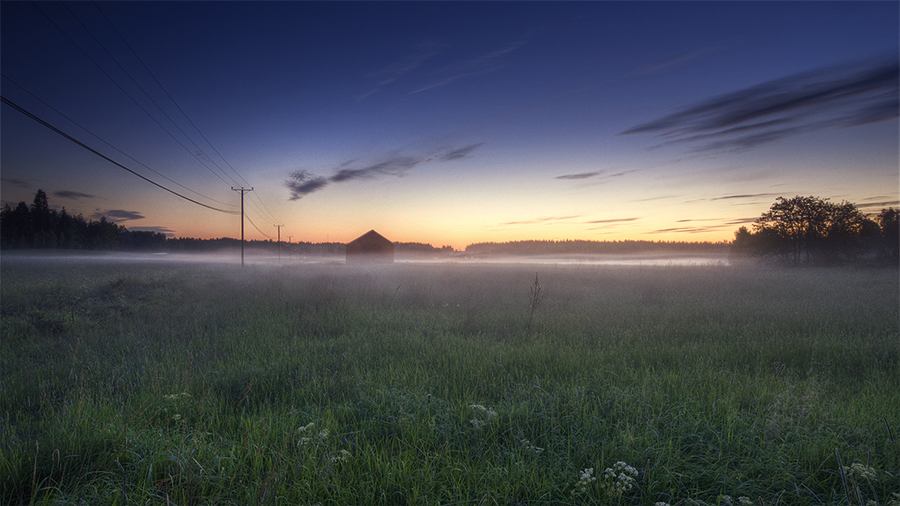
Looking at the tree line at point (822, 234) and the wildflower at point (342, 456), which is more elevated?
the tree line at point (822, 234)

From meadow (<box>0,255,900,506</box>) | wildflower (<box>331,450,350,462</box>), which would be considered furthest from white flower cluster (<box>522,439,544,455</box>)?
wildflower (<box>331,450,350,462</box>)

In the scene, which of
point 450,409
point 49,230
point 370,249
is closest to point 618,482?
point 450,409

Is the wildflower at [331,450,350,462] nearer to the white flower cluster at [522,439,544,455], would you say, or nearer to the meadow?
the meadow

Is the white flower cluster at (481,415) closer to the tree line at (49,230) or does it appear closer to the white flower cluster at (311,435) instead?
the white flower cluster at (311,435)

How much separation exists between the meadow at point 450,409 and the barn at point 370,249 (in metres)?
37.3

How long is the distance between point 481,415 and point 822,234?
48.8 meters

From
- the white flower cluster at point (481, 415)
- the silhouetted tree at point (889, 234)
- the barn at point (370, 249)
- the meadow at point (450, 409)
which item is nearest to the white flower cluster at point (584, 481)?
the meadow at point (450, 409)

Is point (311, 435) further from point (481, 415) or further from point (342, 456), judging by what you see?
point (481, 415)

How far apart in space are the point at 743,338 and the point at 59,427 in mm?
10145

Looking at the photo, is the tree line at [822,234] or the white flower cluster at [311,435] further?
the tree line at [822,234]

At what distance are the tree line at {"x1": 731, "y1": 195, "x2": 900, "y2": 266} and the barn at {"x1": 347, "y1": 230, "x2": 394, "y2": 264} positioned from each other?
43.7 metres

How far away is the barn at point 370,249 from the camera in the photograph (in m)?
46.2

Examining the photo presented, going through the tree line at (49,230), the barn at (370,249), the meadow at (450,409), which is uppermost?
the tree line at (49,230)

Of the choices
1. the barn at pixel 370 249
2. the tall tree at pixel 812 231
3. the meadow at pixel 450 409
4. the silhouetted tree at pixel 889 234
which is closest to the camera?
the meadow at pixel 450 409
